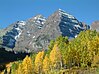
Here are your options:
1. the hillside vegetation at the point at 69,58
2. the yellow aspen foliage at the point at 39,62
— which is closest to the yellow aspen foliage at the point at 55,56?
the hillside vegetation at the point at 69,58

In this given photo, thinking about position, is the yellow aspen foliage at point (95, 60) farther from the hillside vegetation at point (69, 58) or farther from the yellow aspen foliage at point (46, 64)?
the yellow aspen foliage at point (46, 64)

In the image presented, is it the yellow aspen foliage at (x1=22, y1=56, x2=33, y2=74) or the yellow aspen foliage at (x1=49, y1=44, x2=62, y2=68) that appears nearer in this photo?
the yellow aspen foliage at (x1=49, y1=44, x2=62, y2=68)

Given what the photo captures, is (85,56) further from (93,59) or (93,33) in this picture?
(93,33)

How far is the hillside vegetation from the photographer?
137 meters

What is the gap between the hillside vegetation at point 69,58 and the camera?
137 metres

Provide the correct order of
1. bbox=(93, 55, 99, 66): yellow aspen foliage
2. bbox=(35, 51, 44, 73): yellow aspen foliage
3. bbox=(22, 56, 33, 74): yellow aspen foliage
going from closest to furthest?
1. bbox=(93, 55, 99, 66): yellow aspen foliage
2. bbox=(35, 51, 44, 73): yellow aspen foliage
3. bbox=(22, 56, 33, 74): yellow aspen foliage

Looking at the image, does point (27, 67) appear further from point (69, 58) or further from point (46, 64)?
point (69, 58)

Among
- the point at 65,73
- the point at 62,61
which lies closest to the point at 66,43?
the point at 62,61

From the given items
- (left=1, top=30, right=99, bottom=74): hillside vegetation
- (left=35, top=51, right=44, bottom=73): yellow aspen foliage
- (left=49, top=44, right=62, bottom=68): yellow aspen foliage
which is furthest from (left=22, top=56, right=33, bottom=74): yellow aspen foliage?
(left=49, top=44, right=62, bottom=68): yellow aspen foliage

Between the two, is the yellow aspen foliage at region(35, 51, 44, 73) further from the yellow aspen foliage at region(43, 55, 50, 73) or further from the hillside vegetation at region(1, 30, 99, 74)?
the yellow aspen foliage at region(43, 55, 50, 73)

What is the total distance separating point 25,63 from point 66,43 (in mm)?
23079

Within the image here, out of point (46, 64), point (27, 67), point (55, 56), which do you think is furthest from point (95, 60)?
point (27, 67)

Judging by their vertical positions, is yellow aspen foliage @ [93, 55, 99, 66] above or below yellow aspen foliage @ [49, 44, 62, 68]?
below

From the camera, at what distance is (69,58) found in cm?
14712
